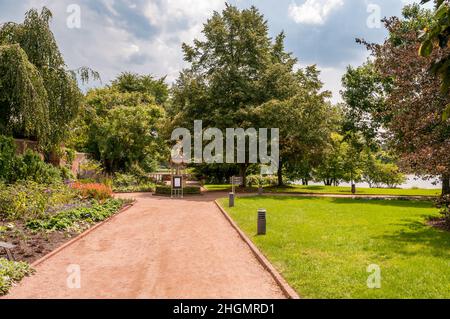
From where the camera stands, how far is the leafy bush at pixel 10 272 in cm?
645

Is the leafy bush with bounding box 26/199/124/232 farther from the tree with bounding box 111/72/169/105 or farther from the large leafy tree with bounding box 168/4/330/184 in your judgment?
the tree with bounding box 111/72/169/105

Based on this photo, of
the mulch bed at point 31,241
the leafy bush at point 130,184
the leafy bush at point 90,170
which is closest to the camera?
the mulch bed at point 31,241

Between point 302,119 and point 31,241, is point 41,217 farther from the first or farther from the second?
point 302,119

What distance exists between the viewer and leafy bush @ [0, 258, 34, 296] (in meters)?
6.45

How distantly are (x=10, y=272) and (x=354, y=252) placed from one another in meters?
8.08

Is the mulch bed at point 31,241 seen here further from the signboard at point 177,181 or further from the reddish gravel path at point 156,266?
the signboard at point 177,181

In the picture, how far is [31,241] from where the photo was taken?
9.95 metres

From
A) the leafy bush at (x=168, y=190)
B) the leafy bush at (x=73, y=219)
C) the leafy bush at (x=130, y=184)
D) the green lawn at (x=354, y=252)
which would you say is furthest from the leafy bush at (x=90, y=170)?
the green lawn at (x=354, y=252)

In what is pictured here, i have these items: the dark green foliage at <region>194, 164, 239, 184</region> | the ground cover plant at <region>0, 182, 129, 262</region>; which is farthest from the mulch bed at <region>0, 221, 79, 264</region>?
the dark green foliage at <region>194, 164, 239, 184</region>

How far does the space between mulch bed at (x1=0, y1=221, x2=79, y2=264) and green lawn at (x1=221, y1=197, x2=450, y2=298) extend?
580 cm

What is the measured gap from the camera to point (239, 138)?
28016 millimetres

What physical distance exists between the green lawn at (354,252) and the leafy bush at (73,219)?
19.2 feet

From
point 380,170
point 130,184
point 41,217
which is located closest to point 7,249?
point 41,217
